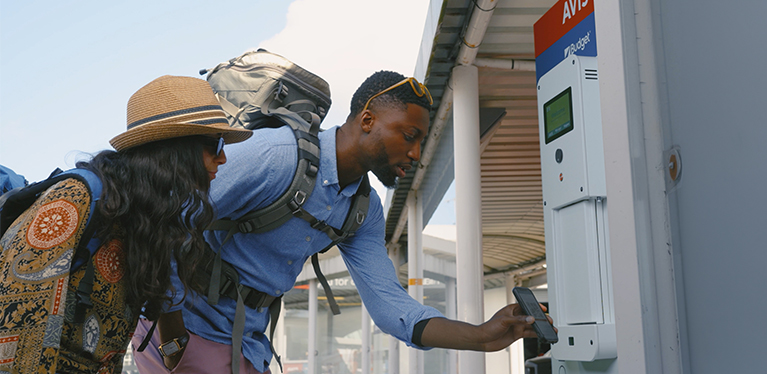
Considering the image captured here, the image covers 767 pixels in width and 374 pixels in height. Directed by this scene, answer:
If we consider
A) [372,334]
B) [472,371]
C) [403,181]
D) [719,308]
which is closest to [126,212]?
[719,308]

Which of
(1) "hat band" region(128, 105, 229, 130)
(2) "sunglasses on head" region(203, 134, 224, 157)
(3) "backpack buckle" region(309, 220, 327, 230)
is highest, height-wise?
(1) "hat band" region(128, 105, 229, 130)

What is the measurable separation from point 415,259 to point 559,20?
6785 mm

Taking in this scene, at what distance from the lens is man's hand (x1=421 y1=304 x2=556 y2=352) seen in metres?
2.07

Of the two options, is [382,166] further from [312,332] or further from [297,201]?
[312,332]

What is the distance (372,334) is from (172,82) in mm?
18191

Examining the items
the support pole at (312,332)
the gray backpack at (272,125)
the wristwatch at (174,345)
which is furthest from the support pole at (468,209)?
the support pole at (312,332)

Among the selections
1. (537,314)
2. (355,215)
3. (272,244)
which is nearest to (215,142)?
(272,244)

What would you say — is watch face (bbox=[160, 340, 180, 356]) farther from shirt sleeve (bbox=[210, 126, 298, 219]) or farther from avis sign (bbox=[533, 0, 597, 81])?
avis sign (bbox=[533, 0, 597, 81])

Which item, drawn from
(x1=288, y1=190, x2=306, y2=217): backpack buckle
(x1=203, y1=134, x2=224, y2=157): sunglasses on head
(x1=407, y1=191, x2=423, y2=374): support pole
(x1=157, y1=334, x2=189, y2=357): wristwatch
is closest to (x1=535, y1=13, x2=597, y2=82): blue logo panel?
(x1=288, y1=190, x2=306, y2=217): backpack buckle

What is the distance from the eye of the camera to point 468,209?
5.36 m

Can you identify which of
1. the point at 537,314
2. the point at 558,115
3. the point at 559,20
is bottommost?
the point at 537,314

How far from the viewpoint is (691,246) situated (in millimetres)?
947

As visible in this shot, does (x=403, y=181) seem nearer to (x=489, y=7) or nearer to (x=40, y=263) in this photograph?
(x=489, y=7)

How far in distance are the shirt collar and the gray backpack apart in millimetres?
54
